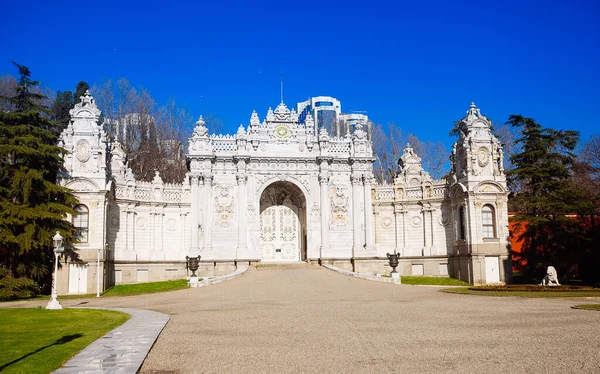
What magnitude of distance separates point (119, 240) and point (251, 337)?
27.7 m

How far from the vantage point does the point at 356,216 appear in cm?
4150

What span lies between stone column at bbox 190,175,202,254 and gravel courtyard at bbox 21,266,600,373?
16594mm

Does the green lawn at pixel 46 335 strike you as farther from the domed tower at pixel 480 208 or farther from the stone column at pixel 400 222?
the stone column at pixel 400 222

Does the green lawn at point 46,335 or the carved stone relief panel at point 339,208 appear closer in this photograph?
the green lawn at point 46,335

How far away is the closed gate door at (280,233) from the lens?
1674 inches

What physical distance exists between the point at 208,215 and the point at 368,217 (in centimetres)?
1123

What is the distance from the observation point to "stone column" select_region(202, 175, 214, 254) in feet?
129

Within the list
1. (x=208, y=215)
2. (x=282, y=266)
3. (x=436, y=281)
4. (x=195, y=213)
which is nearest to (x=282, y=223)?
(x=282, y=266)

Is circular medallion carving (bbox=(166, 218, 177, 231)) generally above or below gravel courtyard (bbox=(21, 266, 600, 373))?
above

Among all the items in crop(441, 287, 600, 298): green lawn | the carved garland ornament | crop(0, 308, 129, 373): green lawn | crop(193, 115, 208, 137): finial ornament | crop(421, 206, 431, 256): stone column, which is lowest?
crop(441, 287, 600, 298): green lawn

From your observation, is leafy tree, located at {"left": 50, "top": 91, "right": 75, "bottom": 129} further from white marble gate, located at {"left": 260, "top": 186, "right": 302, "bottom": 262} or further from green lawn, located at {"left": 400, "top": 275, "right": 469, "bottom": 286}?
green lawn, located at {"left": 400, "top": 275, "right": 469, "bottom": 286}

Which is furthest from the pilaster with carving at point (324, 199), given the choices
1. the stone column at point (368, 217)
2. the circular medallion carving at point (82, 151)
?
the circular medallion carving at point (82, 151)

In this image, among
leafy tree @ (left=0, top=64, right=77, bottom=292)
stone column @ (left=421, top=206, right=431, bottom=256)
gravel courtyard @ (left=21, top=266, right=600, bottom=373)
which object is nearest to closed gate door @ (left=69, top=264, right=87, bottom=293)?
leafy tree @ (left=0, top=64, right=77, bottom=292)

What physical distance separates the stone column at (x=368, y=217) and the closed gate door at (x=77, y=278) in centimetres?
1858
